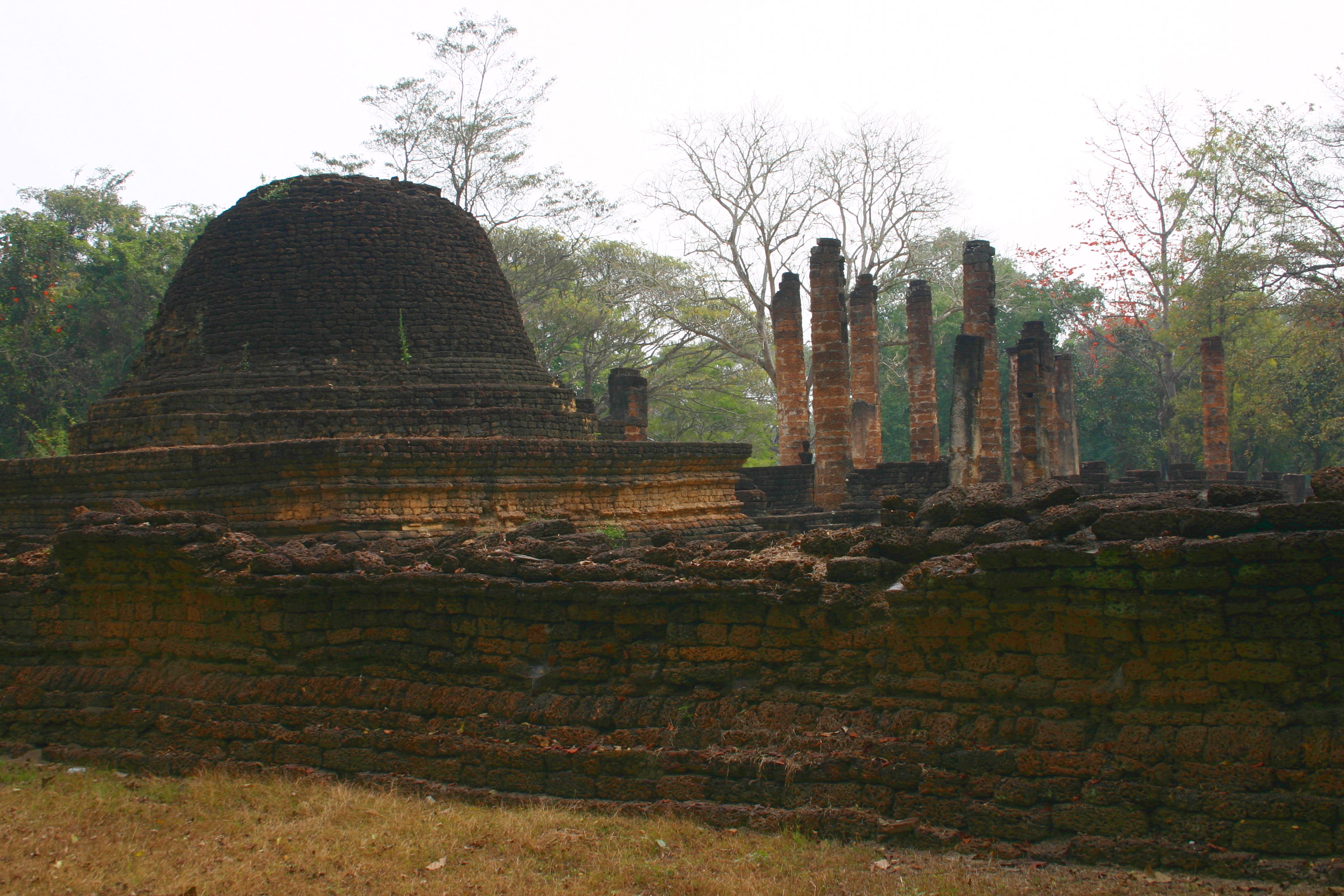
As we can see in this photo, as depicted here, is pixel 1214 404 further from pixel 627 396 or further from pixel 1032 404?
pixel 627 396

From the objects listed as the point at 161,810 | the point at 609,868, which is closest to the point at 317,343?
the point at 161,810

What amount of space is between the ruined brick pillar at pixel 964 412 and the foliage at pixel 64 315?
17.5m

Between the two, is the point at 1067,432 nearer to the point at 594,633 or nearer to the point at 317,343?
the point at 317,343

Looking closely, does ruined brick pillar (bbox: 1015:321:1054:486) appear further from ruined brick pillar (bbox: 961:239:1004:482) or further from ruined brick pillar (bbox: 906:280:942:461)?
ruined brick pillar (bbox: 906:280:942:461)

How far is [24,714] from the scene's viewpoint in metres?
6.11

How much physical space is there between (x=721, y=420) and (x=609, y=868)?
32.8 meters

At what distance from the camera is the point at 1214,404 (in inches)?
993

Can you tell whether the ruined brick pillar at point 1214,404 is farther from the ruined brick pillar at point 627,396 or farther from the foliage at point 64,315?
the foliage at point 64,315

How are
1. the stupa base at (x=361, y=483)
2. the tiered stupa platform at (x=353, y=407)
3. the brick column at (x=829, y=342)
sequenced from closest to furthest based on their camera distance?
1. the stupa base at (x=361, y=483)
2. the tiered stupa platform at (x=353, y=407)
3. the brick column at (x=829, y=342)

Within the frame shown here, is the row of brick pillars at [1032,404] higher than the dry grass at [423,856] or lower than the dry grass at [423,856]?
higher

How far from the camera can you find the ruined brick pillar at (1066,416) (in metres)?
24.2

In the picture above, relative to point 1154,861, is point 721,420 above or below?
above

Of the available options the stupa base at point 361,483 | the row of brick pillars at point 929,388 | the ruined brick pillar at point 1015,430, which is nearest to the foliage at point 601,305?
the row of brick pillars at point 929,388

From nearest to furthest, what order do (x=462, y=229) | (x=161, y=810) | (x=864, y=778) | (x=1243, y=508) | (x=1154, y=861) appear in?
(x=1154, y=861) → (x=1243, y=508) → (x=864, y=778) → (x=161, y=810) → (x=462, y=229)
